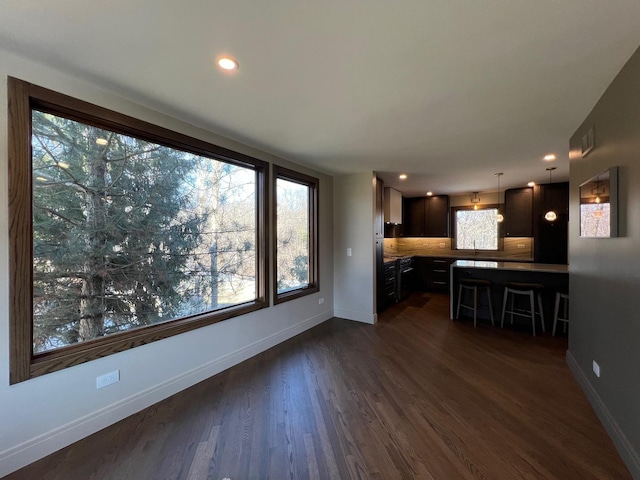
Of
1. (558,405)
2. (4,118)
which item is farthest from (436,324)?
(4,118)

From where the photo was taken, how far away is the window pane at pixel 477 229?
6605mm

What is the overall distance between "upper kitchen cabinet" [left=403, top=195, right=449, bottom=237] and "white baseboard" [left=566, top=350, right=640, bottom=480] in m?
4.63

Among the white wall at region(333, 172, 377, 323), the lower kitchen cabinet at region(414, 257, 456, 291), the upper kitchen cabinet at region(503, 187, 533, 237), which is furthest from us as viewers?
the lower kitchen cabinet at region(414, 257, 456, 291)

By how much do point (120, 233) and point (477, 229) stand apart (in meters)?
7.29

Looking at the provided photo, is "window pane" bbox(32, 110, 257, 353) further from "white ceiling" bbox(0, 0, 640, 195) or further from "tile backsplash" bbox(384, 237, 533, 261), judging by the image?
"tile backsplash" bbox(384, 237, 533, 261)

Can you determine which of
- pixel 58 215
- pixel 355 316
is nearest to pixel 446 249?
pixel 355 316

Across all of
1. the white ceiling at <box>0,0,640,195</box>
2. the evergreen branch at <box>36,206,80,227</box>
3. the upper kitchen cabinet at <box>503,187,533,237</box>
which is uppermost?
the white ceiling at <box>0,0,640,195</box>

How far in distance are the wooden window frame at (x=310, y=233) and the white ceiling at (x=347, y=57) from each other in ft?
3.16

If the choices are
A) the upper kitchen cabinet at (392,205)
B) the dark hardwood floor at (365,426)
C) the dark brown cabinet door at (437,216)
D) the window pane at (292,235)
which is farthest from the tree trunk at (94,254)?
the dark brown cabinet door at (437,216)

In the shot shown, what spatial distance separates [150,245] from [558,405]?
375 cm

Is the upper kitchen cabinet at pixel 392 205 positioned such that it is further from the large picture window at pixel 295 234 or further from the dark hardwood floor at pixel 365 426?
the dark hardwood floor at pixel 365 426

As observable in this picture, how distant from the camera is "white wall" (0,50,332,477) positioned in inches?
63.6

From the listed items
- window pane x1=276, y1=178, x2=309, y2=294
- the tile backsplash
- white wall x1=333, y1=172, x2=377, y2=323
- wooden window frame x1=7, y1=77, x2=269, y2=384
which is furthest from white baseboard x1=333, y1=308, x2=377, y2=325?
wooden window frame x1=7, y1=77, x2=269, y2=384

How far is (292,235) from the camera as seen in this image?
3.98 metres
